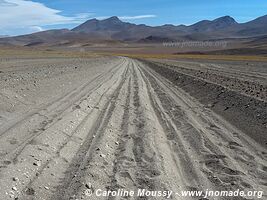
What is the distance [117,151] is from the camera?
838 cm

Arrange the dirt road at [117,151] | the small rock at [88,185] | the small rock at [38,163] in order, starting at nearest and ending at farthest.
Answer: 1. the small rock at [88,185]
2. the dirt road at [117,151]
3. the small rock at [38,163]

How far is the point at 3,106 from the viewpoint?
12.8 metres

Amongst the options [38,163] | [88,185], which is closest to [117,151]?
[38,163]

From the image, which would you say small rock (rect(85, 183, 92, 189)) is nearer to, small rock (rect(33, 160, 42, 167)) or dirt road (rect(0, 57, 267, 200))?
dirt road (rect(0, 57, 267, 200))

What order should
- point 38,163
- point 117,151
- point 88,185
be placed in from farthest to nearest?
point 117,151
point 38,163
point 88,185

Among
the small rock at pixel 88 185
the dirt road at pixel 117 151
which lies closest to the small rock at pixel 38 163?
the dirt road at pixel 117 151

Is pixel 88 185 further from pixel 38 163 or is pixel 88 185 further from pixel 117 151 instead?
pixel 117 151

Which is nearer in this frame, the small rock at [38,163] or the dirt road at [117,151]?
the dirt road at [117,151]

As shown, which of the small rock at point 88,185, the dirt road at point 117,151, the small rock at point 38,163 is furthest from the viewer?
the small rock at point 38,163

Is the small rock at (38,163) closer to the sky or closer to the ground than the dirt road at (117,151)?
closer to the sky

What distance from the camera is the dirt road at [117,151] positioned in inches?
251

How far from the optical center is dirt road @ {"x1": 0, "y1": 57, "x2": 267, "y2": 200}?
6371mm

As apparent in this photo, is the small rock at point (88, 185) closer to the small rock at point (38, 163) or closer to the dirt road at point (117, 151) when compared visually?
the dirt road at point (117, 151)

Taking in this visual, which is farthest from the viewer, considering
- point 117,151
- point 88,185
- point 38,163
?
point 117,151
